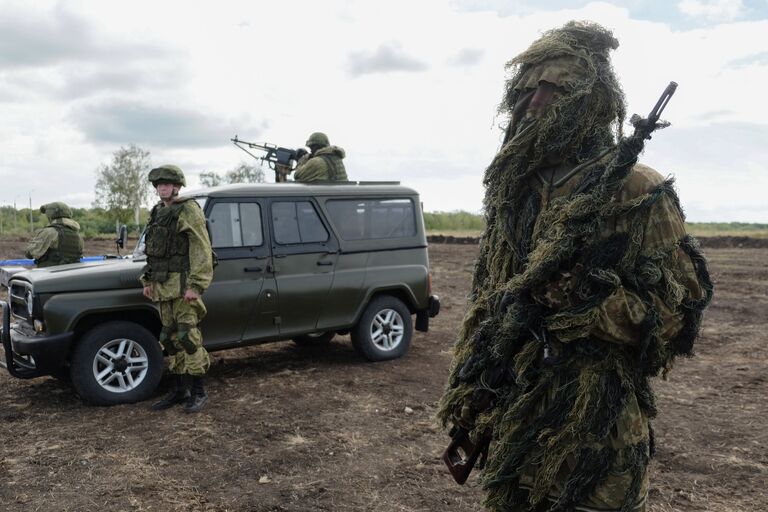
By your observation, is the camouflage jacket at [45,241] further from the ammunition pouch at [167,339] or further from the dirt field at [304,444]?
the ammunition pouch at [167,339]

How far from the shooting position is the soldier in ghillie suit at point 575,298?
197 centimetres

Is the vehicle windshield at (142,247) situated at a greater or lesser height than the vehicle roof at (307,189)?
lesser

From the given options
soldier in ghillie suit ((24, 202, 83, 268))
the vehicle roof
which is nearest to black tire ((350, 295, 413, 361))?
the vehicle roof

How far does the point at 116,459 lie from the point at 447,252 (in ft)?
64.1

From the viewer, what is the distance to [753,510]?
371cm

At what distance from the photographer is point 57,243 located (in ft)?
25.7

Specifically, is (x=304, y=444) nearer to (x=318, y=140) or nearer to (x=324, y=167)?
(x=324, y=167)

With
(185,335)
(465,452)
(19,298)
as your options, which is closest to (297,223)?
(185,335)

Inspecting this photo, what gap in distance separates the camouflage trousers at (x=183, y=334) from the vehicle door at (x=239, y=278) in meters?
0.53

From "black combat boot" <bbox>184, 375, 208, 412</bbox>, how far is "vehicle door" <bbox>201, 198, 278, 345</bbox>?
0.56 metres

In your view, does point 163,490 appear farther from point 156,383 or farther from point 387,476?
point 156,383

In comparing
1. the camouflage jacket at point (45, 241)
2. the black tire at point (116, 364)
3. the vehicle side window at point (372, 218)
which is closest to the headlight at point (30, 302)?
the black tire at point (116, 364)

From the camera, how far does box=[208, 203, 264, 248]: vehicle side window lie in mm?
6051

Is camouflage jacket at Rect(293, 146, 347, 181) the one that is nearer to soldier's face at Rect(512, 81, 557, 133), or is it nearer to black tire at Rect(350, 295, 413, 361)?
black tire at Rect(350, 295, 413, 361)
